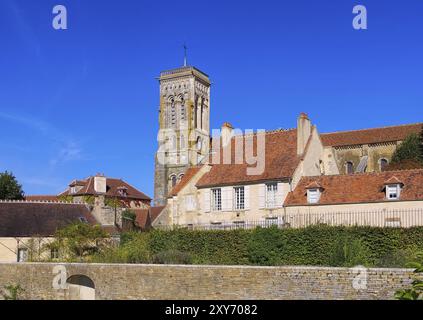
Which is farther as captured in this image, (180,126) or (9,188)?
(180,126)

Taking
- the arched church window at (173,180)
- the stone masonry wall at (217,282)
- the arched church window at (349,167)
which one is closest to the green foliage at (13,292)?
the stone masonry wall at (217,282)

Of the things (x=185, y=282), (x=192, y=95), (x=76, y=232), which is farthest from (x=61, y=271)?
(x=192, y=95)

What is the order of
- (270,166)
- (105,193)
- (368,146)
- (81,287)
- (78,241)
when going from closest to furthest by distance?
(81,287) < (78,241) < (270,166) < (368,146) < (105,193)

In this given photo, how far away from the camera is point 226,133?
37.2 metres

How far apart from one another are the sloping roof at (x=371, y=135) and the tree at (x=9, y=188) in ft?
104

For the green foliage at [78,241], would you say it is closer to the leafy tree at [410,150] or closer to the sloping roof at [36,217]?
the sloping roof at [36,217]

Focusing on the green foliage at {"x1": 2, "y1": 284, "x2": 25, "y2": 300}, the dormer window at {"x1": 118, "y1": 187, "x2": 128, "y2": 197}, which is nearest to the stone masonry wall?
the green foliage at {"x1": 2, "y1": 284, "x2": 25, "y2": 300}

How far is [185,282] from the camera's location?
61.1ft

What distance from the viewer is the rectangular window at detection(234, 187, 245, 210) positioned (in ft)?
107

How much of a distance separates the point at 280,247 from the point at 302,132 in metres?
10.3

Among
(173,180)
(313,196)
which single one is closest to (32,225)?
(313,196)

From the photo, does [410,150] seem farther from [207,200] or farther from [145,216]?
[145,216]

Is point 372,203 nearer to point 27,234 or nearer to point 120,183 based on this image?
point 27,234

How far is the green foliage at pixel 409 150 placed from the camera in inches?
1797
